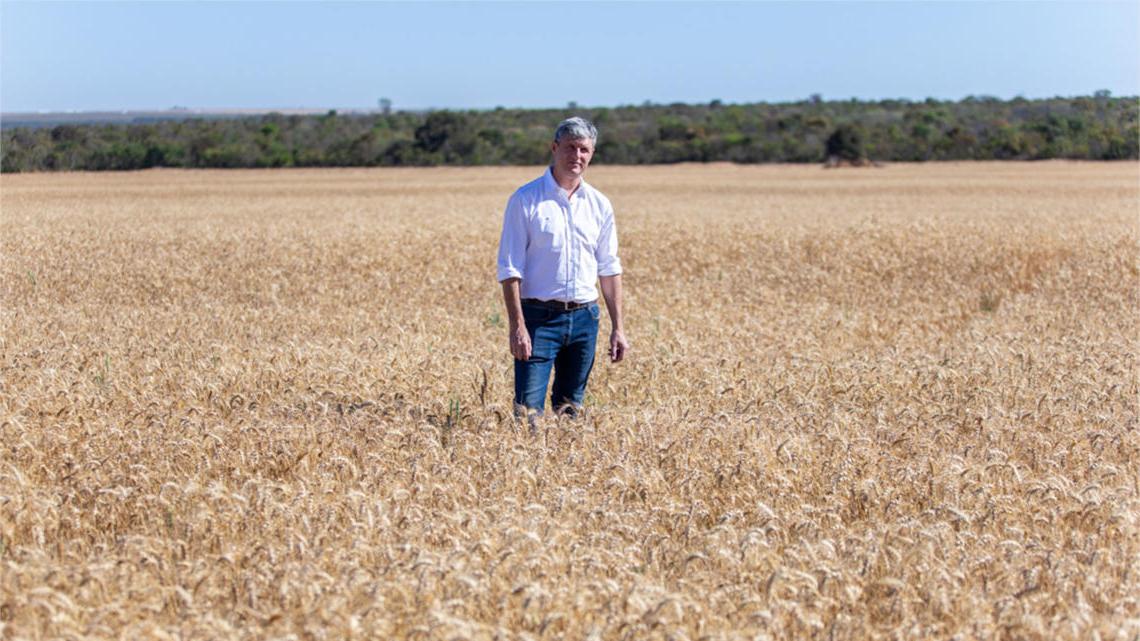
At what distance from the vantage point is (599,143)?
67750 millimetres

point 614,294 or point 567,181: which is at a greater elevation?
point 567,181

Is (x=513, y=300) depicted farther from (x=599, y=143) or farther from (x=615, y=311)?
(x=599, y=143)

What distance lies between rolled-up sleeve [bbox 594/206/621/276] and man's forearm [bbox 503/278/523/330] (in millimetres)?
609

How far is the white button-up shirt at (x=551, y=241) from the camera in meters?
6.20

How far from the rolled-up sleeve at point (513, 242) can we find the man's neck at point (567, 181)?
23 centimetres

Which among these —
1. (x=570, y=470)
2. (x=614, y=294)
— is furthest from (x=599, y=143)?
(x=570, y=470)

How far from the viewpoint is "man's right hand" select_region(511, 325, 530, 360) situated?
20.2 ft

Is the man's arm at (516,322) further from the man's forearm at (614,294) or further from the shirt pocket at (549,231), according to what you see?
the man's forearm at (614,294)

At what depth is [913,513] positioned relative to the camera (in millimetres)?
5281

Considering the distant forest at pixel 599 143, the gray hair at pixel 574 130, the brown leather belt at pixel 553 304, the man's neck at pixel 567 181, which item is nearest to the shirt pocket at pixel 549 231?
the man's neck at pixel 567 181

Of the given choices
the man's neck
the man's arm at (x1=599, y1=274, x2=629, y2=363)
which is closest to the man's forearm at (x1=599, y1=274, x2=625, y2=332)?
the man's arm at (x1=599, y1=274, x2=629, y2=363)

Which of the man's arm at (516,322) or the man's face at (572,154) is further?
the man's arm at (516,322)

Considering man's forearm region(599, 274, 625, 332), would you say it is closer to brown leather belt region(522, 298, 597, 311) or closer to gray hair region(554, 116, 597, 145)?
brown leather belt region(522, 298, 597, 311)

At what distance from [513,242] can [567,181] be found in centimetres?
43
